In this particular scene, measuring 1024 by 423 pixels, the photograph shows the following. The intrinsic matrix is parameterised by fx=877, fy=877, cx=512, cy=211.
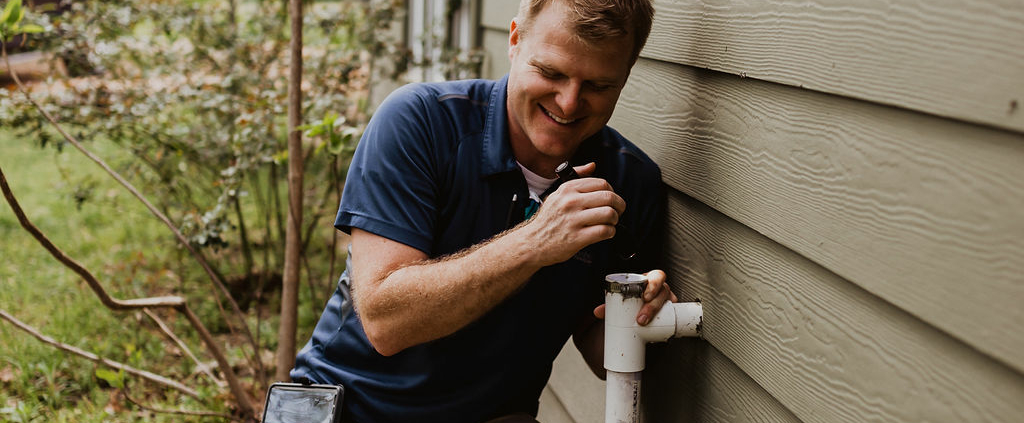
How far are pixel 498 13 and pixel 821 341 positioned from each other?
8.34ft

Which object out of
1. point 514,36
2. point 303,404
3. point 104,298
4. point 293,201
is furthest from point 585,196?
point 104,298

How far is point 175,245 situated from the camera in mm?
5023

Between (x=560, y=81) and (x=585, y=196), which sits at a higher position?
(x=560, y=81)

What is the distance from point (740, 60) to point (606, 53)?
0.26 m

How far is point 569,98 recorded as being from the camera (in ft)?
5.63

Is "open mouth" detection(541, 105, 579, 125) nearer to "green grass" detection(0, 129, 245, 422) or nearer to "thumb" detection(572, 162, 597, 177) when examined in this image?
"thumb" detection(572, 162, 597, 177)

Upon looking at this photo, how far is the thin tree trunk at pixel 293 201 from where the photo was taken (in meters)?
2.94

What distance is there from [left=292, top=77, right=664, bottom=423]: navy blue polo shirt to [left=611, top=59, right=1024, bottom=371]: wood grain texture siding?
13.0 inches

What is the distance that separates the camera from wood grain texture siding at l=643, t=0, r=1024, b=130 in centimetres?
94

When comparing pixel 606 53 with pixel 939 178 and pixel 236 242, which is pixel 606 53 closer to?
pixel 939 178

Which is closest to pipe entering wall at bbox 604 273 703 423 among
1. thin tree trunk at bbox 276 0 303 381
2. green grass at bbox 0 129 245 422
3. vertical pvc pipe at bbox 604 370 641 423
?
vertical pvc pipe at bbox 604 370 641 423

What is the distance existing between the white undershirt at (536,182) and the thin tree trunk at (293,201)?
3.84 ft

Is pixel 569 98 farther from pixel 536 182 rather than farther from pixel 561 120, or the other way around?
pixel 536 182

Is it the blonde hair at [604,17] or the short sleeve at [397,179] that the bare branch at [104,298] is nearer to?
the short sleeve at [397,179]
